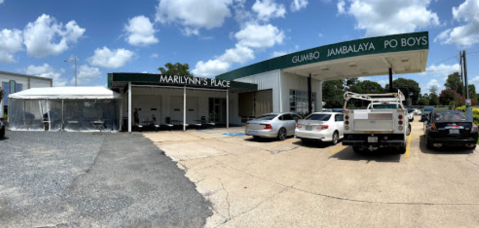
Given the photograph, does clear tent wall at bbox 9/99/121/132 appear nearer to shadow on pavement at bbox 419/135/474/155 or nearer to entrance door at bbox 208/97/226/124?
entrance door at bbox 208/97/226/124

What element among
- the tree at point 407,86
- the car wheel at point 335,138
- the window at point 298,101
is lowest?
the car wheel at point 335,138

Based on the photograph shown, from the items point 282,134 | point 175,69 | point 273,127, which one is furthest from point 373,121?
point 175,69

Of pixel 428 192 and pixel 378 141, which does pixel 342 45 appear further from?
pixel 428 192

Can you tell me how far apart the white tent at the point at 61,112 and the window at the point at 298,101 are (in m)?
13.0

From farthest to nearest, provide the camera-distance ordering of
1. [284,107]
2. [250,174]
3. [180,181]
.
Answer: [284,107]
[250,174]
[180,181]

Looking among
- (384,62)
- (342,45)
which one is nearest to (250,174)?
(342,45)

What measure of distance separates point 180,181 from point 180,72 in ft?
121

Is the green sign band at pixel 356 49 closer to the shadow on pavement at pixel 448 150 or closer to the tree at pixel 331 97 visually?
the shadow on pavement at pixel 448 150

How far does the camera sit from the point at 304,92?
2027cm

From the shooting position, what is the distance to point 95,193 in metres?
4.28

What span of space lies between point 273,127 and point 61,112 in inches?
553

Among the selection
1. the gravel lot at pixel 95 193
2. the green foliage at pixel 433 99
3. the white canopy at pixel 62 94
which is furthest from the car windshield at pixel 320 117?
the green foliage at pixel 433 99

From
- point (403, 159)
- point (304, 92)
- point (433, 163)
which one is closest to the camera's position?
point (433, 163)

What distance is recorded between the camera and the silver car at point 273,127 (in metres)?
10.8
